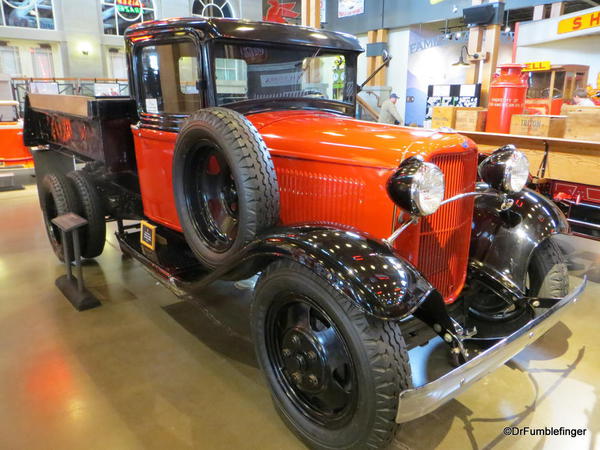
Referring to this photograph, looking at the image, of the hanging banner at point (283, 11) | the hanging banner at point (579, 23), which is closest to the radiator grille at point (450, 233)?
the hanging banner at point (283, 11)

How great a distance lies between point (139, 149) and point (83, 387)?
175cm

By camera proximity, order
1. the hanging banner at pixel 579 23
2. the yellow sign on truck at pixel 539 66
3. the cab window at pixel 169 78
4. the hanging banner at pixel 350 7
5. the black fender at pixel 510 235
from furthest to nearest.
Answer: the hanging banner at pixel 350 7, the hanging banner at pixel 579 23, the yellow sign on truck at pixel 539 66, the cab window at pixel 169 78, the black fender at pixel 510 235

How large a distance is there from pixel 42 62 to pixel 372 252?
19.6m

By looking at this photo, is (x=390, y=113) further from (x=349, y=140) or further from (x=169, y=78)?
(x=349, y=140)

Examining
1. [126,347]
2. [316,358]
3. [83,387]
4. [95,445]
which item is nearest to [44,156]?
[126,347]

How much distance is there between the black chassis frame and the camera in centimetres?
173

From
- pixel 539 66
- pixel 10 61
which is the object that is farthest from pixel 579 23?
pixel 10 61

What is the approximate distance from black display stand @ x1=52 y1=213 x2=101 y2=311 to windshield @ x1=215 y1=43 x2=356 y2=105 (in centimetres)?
159

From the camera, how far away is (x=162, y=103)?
310 centimetres

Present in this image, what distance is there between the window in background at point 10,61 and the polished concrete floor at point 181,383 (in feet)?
53.8

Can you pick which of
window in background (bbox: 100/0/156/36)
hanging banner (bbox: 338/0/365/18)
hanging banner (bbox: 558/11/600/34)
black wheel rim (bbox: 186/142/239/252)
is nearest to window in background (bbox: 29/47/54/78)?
window in background (bbox: 100/0/156/36)

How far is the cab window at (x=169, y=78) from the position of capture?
284 cm

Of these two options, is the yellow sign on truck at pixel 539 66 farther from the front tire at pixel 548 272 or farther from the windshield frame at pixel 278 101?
the front tire at pixel 548 272

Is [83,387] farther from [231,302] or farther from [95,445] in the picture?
[231,302]
